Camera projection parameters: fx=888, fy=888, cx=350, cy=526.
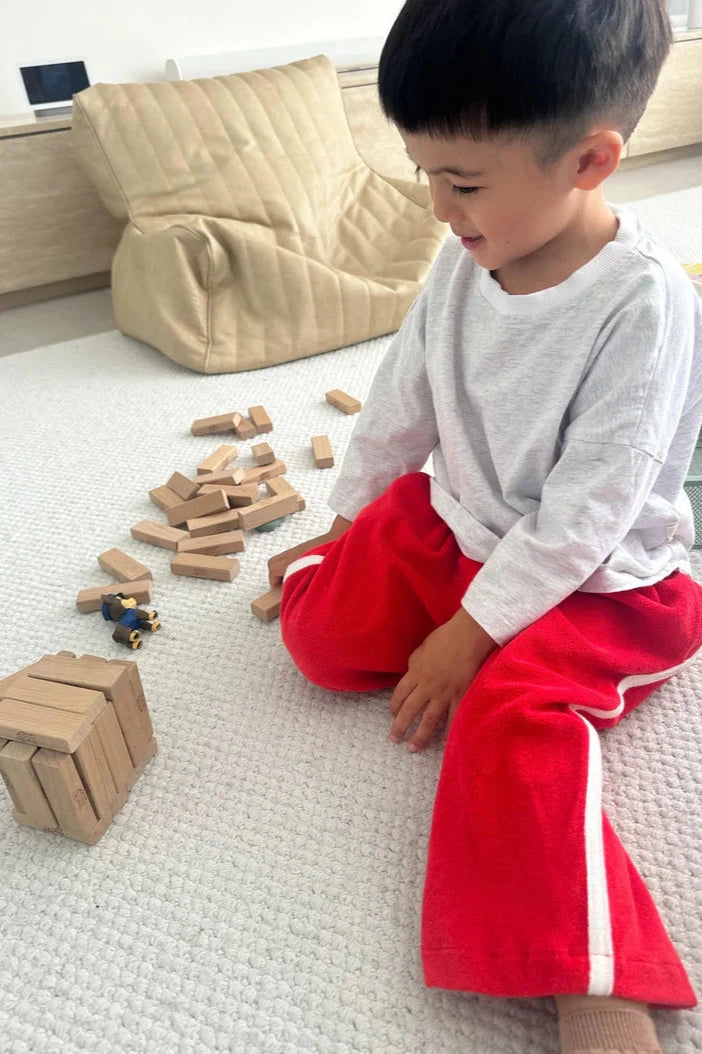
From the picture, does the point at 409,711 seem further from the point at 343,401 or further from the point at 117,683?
the point at 343,401

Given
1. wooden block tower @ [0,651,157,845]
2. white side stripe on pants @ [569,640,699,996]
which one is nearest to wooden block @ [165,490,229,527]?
wooden block tower @ [0,651,157,845]

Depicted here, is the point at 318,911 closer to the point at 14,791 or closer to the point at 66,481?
the point at 14,791

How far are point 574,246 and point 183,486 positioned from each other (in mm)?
748

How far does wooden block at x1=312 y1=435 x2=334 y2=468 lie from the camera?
143cm

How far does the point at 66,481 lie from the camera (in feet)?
4.79

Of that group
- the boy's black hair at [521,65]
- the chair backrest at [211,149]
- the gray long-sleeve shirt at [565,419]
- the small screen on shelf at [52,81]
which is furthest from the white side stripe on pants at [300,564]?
the small screen on shelf at [52,81]

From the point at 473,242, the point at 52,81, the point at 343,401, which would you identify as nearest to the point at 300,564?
the point at 473,242

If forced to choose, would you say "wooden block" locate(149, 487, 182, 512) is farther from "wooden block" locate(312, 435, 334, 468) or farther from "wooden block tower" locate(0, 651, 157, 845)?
"wooden block tower" locate(0, 651, 157, 845)

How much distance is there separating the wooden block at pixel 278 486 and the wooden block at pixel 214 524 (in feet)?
0.25

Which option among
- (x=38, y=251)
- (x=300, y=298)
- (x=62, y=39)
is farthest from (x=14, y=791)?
(x=62, y=39)

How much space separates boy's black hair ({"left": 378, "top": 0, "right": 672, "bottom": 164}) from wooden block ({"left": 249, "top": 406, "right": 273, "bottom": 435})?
89 centimetres

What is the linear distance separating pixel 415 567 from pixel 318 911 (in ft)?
1.14

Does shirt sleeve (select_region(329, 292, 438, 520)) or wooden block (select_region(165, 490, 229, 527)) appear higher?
shirt sleeve (select_region(329, 292, 438, 520))

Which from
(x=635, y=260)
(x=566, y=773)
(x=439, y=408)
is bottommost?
(x=566, y=773)
